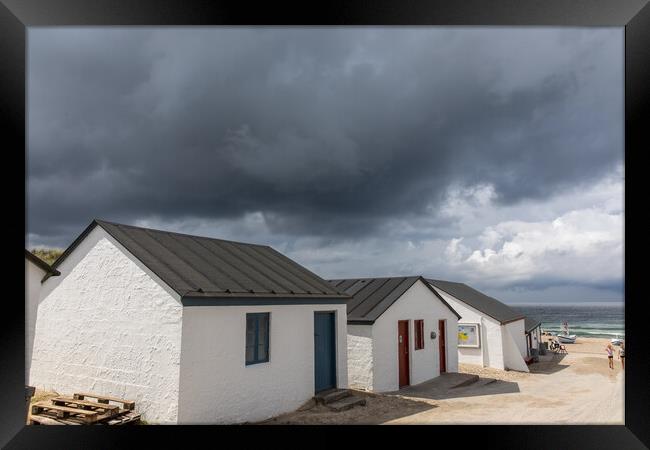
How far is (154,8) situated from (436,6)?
99.5 inches

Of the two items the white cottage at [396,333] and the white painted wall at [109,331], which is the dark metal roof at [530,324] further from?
the white painted wall at [109,331]

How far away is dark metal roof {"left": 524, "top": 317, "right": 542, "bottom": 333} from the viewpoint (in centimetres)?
1814

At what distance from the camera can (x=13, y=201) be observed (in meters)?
4.43

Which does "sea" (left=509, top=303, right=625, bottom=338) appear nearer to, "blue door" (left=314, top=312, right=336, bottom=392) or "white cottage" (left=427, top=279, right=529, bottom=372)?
"white cottage" (left=427, top=279, right=529, bottom=372)

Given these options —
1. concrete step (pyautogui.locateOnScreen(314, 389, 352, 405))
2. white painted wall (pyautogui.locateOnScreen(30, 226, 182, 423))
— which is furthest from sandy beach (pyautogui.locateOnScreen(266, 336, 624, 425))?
white painted wall (pyautogui.locateOnScreen(30, 226, 182, 423))

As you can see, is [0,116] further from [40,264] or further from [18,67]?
[40,264]

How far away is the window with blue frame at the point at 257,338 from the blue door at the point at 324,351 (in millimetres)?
1324

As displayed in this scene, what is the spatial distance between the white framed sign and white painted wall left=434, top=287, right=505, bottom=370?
95 millimetres

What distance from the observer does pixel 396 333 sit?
10.7 meters

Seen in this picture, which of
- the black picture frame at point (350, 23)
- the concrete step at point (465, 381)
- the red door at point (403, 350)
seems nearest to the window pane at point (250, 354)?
the black picture frame at point (350, 23)

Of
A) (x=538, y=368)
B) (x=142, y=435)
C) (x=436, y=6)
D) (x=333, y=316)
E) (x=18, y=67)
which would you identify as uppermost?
(x=436, y=6)

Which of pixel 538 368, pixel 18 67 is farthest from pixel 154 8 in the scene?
pixel 538 368

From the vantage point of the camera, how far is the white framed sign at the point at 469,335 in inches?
578

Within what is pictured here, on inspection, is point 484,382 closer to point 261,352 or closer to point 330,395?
point 330,395
